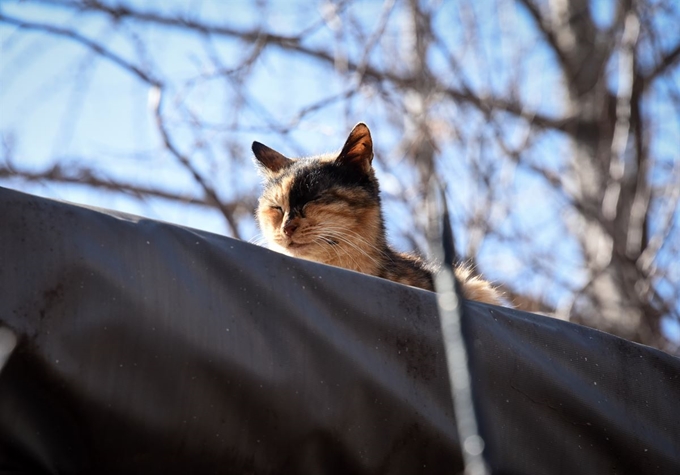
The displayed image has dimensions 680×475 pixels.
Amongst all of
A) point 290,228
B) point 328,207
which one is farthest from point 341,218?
point 290,228

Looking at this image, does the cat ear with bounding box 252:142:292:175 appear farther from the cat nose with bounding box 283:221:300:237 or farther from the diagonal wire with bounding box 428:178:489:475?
the diagonal wire with bounding box 428:178:489:475

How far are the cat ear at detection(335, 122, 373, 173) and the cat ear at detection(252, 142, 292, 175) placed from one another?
42cm

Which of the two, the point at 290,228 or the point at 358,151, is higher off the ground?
the point at 358,151

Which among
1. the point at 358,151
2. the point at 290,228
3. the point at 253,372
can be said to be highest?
the point at 358,151

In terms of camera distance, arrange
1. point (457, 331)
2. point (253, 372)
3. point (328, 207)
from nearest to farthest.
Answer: point (457, 331) < point (253, 372) < point (328, 207)

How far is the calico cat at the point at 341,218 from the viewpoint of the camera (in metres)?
3.65

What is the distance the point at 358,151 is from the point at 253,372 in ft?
8.33

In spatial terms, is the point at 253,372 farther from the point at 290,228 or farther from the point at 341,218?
the point at 341,218

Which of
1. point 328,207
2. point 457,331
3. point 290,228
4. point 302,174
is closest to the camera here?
point 457,331

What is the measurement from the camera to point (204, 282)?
5.12 feet

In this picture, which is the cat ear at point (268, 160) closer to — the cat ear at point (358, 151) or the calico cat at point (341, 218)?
the calico cat at point (341, 218)

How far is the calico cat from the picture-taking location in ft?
12.0

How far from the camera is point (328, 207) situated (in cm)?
375

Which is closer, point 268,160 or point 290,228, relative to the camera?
point 290,228
